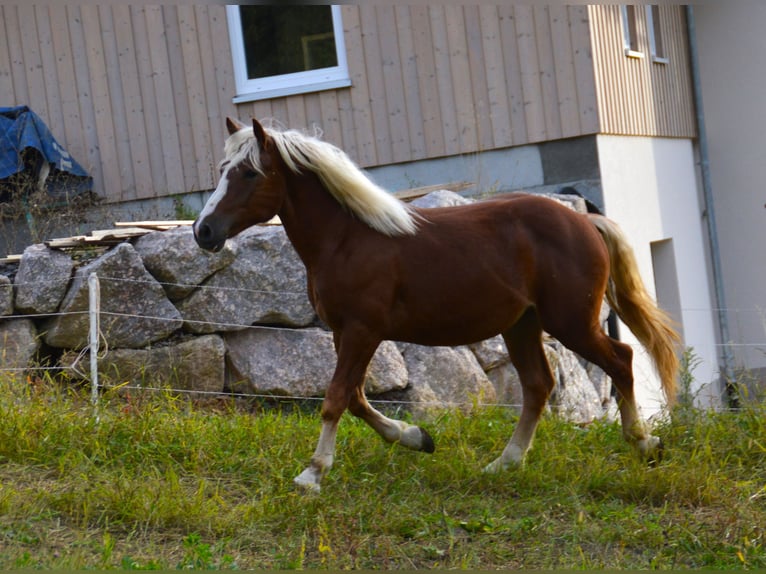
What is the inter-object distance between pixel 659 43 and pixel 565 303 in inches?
387

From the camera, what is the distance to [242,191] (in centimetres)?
553

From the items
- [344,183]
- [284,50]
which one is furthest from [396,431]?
[284,50]

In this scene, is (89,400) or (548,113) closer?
(89,400)

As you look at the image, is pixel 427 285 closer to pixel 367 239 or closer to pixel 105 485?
pixel 367 239

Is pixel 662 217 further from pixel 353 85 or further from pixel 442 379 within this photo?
pixel 442 379

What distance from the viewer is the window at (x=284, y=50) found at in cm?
1198

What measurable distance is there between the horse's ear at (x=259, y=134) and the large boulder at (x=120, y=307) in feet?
8.54

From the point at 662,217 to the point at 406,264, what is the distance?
861cm

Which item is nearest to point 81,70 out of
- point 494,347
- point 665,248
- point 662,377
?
point 494,347

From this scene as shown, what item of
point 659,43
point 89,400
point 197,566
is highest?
point 659,43

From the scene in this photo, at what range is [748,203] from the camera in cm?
1505

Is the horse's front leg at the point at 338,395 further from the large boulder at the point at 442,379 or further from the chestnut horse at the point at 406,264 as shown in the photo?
the large boulder at the point at 442,379

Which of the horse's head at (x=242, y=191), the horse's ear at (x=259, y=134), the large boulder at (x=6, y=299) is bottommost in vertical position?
the large boulder at (x=6, y=299)

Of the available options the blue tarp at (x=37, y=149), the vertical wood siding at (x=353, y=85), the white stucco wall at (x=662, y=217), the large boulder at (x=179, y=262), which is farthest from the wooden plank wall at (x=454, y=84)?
the large boulder at (x=179, y=262)
